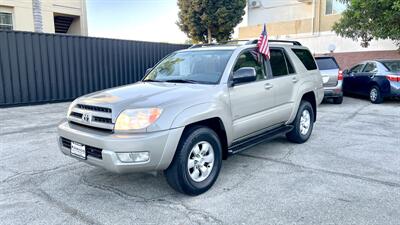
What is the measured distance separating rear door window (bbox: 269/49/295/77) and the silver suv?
21mm

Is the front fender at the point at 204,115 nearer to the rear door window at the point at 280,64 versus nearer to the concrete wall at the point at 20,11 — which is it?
the rear door window at the point at 280,64

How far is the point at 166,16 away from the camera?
975 inches

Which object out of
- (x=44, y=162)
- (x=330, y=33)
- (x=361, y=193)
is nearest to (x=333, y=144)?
(x=361, y=193)

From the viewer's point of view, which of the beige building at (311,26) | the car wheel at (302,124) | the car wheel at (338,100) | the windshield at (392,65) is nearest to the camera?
the car wheel at (302,124)

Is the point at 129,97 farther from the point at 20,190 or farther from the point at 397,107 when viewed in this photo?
the point at 397,107

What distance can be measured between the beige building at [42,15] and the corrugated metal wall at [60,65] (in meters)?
4.13

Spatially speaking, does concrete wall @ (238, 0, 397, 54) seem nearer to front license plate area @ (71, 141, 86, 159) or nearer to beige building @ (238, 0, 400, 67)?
beige building @ (238, 0, 400, 67)

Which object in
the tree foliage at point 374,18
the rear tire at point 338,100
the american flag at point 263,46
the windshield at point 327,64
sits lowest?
the rear tire at point 338,100

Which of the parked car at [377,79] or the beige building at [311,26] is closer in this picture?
the parked car at [377,79]

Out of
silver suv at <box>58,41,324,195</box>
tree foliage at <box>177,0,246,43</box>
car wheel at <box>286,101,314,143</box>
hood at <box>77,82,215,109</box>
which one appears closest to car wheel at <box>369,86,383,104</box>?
car wheel at <box>286,101,314,143</box>

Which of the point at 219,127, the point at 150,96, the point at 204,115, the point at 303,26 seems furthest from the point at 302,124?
the point at 303,26

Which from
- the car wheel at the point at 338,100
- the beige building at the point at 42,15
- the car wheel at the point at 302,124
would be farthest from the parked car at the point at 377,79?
the beige building at the point at 42,15

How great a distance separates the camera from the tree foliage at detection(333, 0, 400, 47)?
10392 millimetres

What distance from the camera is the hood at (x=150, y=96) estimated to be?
→ 342 centimetres
